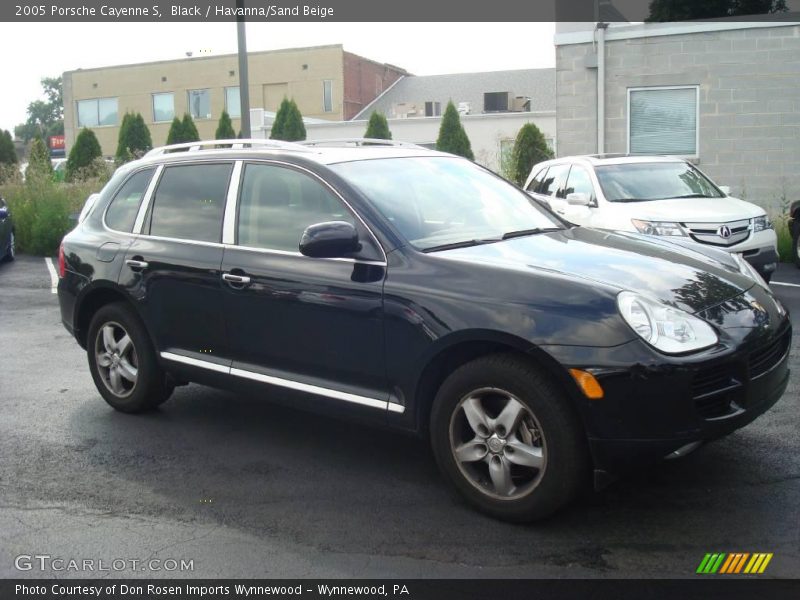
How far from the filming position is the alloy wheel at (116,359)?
6207mm

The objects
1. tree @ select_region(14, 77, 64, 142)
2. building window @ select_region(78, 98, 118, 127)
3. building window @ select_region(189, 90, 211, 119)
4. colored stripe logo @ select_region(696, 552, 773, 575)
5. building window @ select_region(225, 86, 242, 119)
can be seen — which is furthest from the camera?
tree @ select_region(14, 77, 64, 142)

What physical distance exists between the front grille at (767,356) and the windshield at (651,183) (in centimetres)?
598

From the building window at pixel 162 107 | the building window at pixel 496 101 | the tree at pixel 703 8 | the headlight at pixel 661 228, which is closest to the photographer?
the headlight at pixel 661 228

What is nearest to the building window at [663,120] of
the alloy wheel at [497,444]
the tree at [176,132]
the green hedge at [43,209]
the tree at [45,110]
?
the green hedge at [43,209]

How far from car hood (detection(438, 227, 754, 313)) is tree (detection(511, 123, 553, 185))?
52.3 feet

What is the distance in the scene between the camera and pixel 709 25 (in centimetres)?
1563

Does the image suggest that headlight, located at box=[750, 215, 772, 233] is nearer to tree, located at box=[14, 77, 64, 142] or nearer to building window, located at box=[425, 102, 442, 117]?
building window, located at box=[425, 102, 442, 117]

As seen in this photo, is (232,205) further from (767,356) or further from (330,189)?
(767,356)

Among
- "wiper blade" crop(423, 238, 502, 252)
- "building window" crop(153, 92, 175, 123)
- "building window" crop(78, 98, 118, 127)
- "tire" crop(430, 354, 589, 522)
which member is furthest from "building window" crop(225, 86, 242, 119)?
"tire" crop(430, 354, 589, 522)

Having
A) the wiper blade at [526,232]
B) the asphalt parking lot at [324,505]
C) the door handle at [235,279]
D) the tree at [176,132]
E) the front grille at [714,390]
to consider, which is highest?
the tree at [176,132]

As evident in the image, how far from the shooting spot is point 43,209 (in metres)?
17.7

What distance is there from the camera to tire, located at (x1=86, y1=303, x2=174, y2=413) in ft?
19.9

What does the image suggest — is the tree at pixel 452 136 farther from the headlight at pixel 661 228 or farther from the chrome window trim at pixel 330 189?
the chrome window trim at pixel 330 189

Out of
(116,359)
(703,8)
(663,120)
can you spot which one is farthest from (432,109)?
(116,359)
